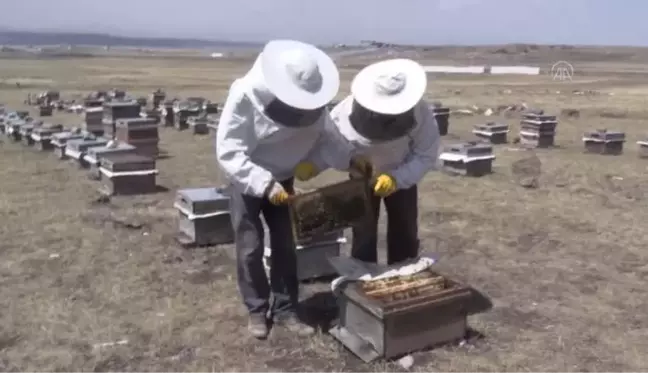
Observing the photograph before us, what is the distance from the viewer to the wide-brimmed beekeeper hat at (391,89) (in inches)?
176

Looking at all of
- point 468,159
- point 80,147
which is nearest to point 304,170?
point 468,159

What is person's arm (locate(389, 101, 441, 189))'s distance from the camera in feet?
15.7

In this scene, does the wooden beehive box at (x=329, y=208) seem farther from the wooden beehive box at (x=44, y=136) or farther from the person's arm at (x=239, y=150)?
the wooden beehive box at (x=44, y=136)

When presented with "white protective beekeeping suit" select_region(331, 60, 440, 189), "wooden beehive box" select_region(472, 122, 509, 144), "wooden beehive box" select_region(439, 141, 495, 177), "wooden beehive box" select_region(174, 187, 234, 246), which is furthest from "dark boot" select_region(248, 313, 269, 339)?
"wooden beehive box" select_region(472, 122, 509, 144)

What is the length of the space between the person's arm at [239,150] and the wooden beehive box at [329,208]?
26cm

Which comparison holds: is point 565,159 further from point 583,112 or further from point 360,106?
point 583,112

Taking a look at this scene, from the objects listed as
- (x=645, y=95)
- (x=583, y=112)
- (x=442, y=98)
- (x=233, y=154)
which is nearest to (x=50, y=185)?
(x=233, y=154)

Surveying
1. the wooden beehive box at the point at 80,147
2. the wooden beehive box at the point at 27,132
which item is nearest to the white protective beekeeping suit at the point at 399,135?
the wooden beehive box at the point at 80,147

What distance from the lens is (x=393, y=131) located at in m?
4.68

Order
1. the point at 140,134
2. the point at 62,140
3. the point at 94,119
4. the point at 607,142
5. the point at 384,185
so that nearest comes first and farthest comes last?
the point at 384,185 → the point at 140,134 → the point at 62,140 → the point at 607,142 → the point at 94,119

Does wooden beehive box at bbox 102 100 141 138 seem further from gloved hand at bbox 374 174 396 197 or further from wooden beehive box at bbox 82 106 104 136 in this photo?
gloved hand at bbox 374 174 396 197

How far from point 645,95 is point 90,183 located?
24812 millimetres

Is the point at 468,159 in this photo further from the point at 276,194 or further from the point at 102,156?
the point at 276,194

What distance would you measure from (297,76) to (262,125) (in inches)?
14.1
